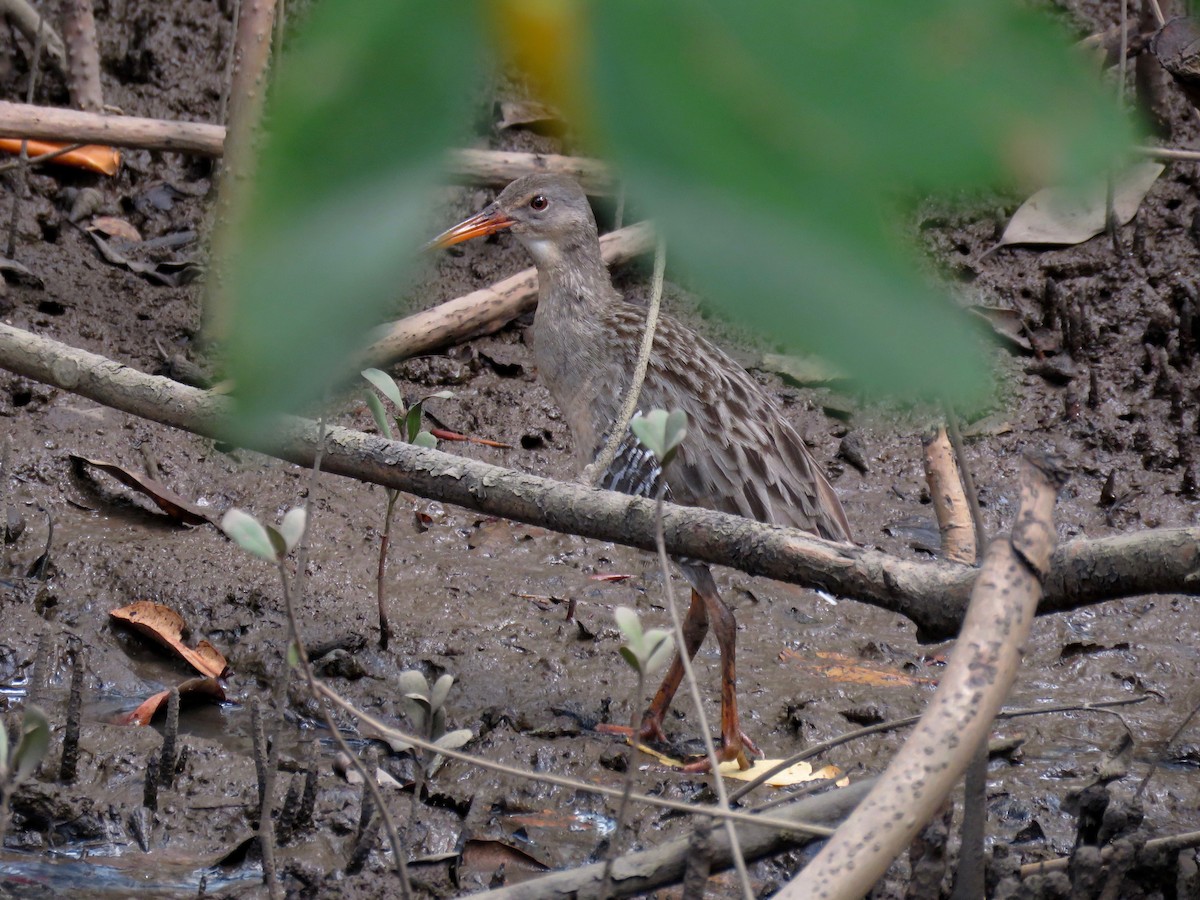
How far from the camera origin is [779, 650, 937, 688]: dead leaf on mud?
397cm

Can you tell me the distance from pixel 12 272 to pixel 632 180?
5.35 metres

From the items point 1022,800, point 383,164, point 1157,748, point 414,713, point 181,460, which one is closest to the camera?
point 383,164

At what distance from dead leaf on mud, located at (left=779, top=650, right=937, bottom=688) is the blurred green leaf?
3.65m

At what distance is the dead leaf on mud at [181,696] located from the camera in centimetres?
355

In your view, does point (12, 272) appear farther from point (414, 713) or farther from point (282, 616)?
point (414, 713)

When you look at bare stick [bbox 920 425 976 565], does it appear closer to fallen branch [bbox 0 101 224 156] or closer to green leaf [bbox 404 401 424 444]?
green leaf [bbox 404 401 424 444]

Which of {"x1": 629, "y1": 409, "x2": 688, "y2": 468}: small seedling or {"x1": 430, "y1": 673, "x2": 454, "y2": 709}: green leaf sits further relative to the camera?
{"x1": 430, "y1": 673, "x2": 454, "y2": 709}: green leaf

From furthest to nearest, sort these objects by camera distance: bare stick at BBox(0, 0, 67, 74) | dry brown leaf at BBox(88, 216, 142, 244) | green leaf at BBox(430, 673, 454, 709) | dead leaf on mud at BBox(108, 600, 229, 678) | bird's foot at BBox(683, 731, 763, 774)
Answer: bare stick at BBox(0, 0, 67, 74)
dry brown leaf at BBox(88, 216, 142, 244)
dead leaf on mud at BBox(108, 600, 229, 678)
bird's foot at BBox(683, 731, 763, 774)
green leaf at BBox(430, 673, 454, 709)

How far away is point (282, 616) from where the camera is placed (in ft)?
13.4

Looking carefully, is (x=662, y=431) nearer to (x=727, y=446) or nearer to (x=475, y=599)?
(x=727, y=446)

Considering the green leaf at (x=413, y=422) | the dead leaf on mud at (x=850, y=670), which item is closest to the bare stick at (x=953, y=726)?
the green leaf at (x=413, y=422)

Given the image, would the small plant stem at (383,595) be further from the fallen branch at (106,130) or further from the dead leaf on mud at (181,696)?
the fallen branch at (106,130)

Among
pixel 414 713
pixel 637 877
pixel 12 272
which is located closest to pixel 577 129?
pixel 637 877

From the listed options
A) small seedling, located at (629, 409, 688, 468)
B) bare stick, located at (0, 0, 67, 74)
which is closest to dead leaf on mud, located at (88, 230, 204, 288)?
bare stick, located at (0, 0, 67, 74)
